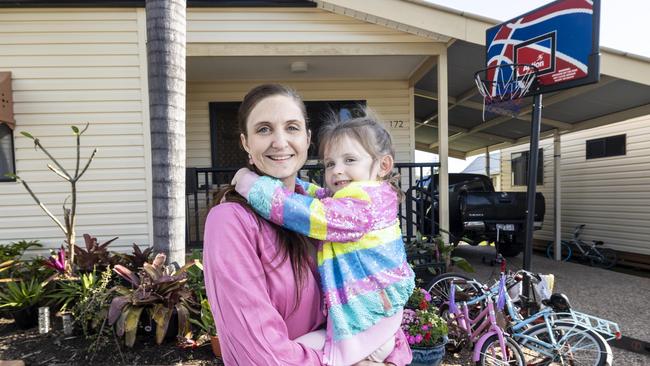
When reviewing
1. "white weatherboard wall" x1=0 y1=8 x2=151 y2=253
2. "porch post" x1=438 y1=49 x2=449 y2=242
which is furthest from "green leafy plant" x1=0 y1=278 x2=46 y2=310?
"porch post" x1=438 y1=49 x2=449 y2=242

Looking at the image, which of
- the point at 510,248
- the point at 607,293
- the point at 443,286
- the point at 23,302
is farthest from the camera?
the point at 510,248

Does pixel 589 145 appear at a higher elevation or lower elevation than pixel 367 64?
lower

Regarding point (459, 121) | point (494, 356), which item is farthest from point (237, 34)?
point (459, 121)

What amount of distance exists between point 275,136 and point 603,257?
34.0ft

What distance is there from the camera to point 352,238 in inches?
41.5

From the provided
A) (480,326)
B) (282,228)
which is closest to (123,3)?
(282,228)

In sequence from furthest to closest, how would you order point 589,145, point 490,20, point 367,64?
point 589,145 < point 367,64 < point 490,20

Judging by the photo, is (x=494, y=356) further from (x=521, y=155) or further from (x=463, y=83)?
(x=521, y=155)

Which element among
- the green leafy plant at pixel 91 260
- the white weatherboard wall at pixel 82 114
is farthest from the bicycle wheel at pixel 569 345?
the white weatherboard wall at pixel 82 114

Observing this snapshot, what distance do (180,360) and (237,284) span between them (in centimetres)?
253

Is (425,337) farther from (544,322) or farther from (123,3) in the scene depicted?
(123,3)

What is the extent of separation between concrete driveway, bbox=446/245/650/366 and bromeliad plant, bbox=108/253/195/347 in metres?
3.95

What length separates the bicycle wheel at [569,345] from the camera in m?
2.79

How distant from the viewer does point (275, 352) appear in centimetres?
87
